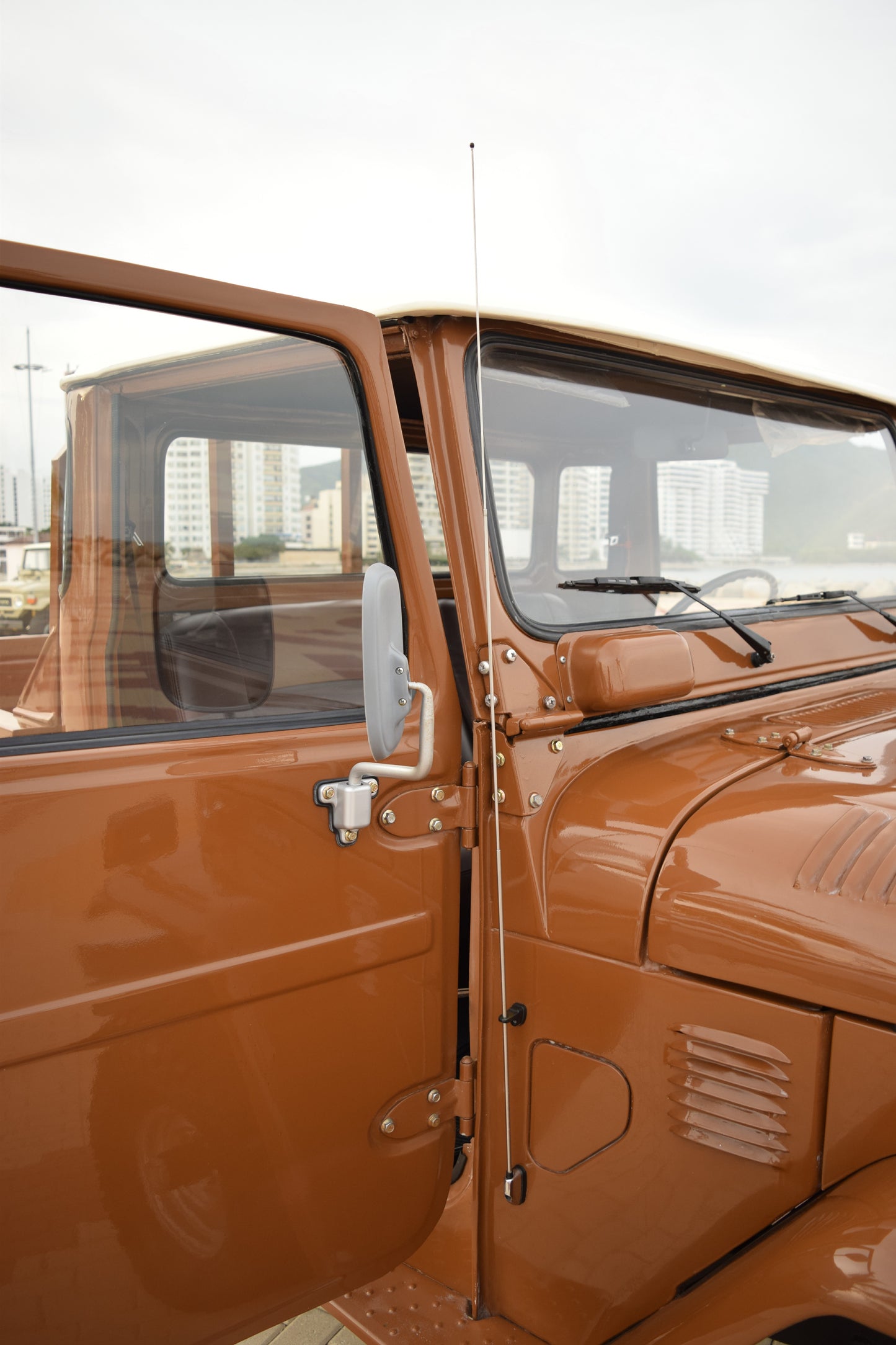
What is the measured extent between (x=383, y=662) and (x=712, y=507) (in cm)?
124

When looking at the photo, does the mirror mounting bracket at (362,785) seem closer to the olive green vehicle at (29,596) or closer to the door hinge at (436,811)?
the door hinge at (436,811)

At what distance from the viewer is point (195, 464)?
1573mm

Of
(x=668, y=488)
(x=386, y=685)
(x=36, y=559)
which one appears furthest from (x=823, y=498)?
(x=36, y=559)

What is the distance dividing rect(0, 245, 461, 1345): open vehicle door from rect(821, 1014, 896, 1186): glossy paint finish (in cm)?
65

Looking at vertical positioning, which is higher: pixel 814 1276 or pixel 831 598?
pixel 831 598

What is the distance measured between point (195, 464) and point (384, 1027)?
3.22 ft

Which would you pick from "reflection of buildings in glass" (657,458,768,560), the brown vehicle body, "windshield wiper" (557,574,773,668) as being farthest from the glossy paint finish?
"reflection of buildings in glass" (657,458,768,560)

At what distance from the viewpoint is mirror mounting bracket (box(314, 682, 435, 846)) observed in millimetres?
1370

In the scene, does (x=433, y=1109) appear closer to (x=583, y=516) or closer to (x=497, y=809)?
(x=497, y=809)

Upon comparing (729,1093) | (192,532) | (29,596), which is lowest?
(729,1093)

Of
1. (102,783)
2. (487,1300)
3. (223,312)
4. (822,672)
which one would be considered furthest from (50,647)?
(822,672)

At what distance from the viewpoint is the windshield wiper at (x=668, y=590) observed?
72.8 inches

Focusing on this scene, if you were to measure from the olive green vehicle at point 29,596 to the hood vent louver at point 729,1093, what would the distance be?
1113 millimetres

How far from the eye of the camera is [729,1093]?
1.40m
